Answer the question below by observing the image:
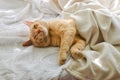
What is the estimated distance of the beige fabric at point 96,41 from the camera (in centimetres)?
87

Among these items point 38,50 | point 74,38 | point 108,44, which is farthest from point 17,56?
point 108,44

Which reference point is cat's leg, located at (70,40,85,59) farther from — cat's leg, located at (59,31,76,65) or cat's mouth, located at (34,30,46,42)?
cat's mouth, located at (34,30,46,42)

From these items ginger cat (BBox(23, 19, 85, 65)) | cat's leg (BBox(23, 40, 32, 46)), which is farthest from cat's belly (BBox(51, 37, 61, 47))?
cat's leg (BBox(23, 40, 32, 46))

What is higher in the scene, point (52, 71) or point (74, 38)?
point (74, 38)

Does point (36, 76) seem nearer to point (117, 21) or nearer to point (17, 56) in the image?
point (17, 56)

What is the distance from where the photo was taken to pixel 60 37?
1.05m

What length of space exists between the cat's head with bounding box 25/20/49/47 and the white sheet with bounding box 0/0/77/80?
0.03 meters

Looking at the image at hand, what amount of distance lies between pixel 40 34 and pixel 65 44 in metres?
0.13

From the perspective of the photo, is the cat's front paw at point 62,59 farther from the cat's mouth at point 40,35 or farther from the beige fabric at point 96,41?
the cat's mouth at point 40,35

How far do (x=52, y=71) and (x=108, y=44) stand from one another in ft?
0.89

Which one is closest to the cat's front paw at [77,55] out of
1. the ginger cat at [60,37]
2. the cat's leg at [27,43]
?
the ginger cat at [60,37]

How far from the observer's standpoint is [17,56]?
39.2 inches

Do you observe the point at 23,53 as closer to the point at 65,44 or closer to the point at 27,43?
the point at 27,43

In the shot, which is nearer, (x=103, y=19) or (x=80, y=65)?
(x=80, y=65)
